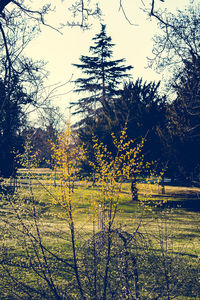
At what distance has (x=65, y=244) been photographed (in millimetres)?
10258

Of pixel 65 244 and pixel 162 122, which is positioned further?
pixel 162 122

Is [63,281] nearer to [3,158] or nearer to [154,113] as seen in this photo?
[3,158]

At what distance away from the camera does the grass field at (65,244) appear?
4.49 m

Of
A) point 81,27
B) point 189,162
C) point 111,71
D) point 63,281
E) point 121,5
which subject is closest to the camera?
point 121,5

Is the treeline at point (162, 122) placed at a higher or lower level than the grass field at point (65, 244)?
higher

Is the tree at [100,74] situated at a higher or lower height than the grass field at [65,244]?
higher

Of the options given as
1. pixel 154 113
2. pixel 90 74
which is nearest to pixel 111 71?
pixel 90 74

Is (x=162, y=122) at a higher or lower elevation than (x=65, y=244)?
higher

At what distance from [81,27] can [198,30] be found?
9780mm

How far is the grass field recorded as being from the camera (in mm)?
4492

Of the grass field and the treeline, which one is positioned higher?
the treeline

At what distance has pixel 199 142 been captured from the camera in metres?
15.4

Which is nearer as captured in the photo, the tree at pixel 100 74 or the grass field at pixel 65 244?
the grass field at pixel 65 244

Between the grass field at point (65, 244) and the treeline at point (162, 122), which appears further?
the treeline at point (162, 122)
